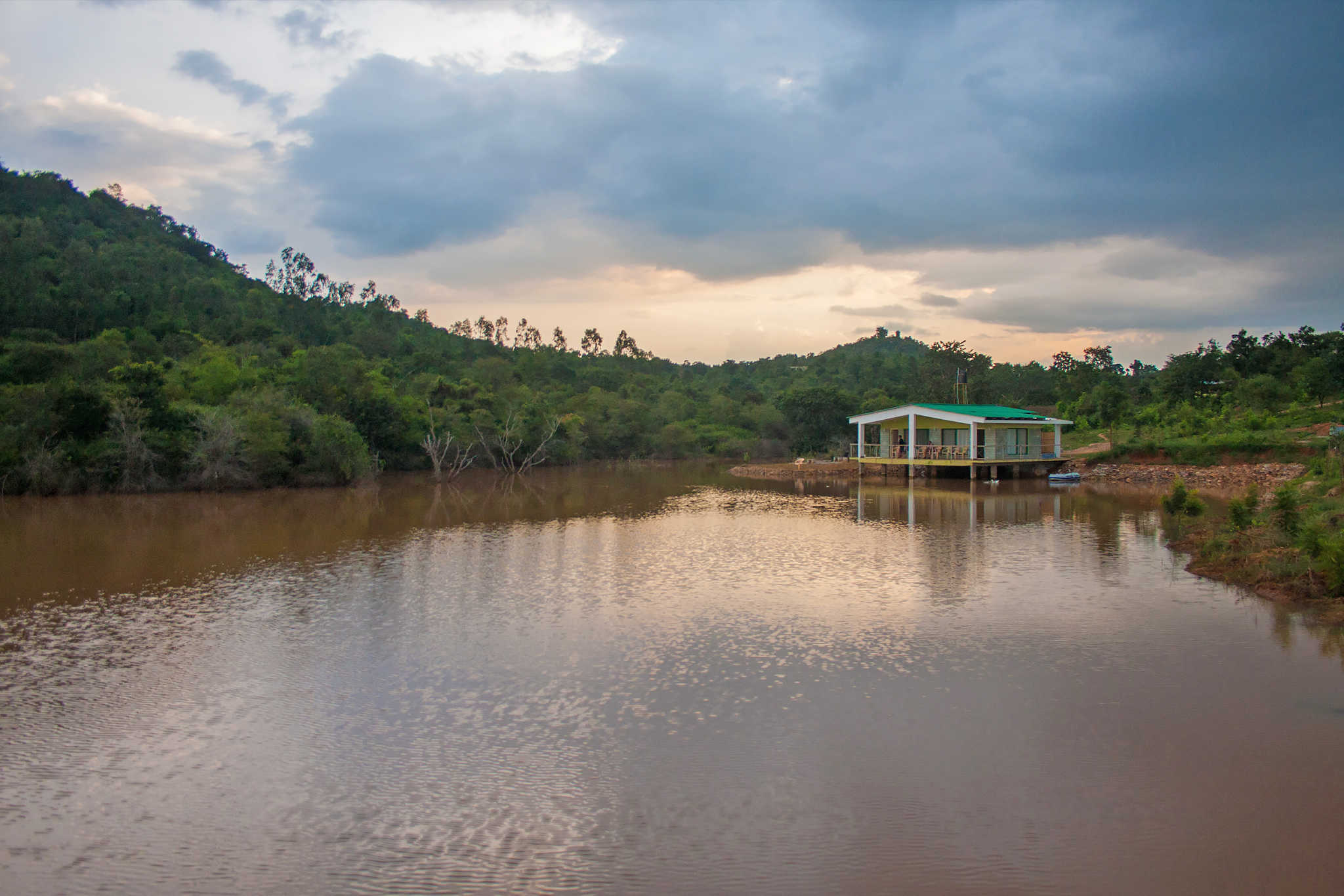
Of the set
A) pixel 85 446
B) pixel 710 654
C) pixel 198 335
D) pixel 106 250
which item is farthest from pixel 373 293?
pixel 710 654

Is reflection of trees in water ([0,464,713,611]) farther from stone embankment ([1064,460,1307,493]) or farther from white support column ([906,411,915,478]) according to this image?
stone embankment ([1064,460,1307,493])

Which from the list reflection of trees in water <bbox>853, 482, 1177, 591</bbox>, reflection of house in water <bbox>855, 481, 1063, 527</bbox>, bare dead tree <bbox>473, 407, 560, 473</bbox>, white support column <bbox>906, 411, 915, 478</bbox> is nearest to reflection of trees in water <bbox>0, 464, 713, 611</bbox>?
bare dead tree <bbox>473, 407, 560, 473</bbox>

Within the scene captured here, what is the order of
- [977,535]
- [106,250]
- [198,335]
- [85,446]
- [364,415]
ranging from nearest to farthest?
[977,535], [85,446], [364,415], [198,335], [106,250]

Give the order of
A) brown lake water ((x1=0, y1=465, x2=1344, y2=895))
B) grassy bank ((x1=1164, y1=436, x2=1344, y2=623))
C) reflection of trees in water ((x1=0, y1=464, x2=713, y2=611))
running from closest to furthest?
brown lake water ((x1=0, y1=465, x2=1344, y2=895)) → grassy bank ((x1=1164, y1=436, x2=1344, y2=623)) → reflection of trees in water ((x1=0, y1=464, x2=713, y2=611))

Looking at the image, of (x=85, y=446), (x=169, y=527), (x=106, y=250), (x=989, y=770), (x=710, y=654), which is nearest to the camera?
(x=989, y=770)

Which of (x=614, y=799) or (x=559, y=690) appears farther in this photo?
(x=559, y=690)

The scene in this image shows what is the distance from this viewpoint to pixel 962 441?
39.2m

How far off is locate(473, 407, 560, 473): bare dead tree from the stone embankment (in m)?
28.2

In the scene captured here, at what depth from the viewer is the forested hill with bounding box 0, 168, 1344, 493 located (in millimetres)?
29875

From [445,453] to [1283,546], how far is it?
1338 inches

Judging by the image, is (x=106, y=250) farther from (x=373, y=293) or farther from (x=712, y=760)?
(x=712, y=760)

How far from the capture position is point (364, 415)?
40594mm

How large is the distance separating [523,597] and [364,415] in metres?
30.4

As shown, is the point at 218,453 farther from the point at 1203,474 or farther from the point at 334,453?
the point at 1203,474
